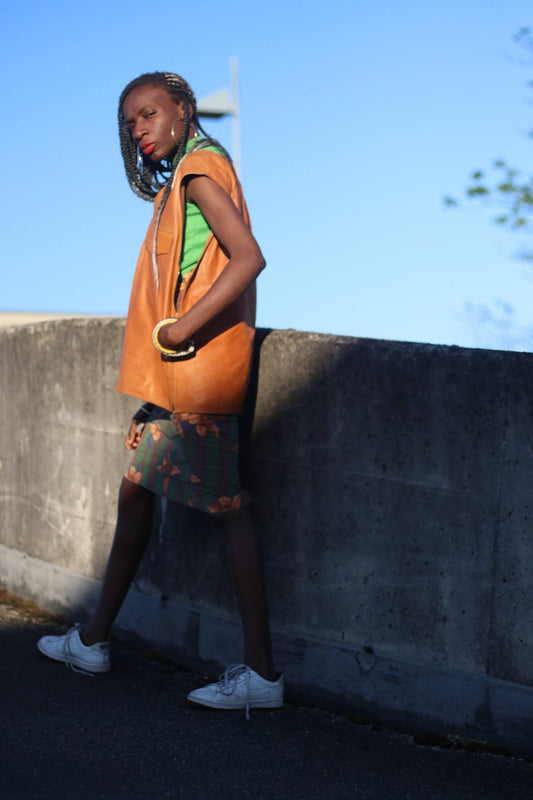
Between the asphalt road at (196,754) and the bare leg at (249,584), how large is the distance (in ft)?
0.62

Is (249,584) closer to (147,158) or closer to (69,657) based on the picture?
(69,657)

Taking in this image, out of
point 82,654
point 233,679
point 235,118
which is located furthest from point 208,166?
point 235,118

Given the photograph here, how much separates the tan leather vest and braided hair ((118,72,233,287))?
0.06 meters

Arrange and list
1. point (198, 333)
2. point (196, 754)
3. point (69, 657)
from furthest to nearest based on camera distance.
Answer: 1. point (69, 657)
2. point (198, 333)
3. point (196, 754)

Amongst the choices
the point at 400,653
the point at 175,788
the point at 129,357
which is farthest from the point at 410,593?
the point at 129,357

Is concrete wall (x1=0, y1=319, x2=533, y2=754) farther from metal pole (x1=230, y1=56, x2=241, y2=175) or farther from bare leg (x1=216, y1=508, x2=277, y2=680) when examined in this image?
metal pole (x1=230, y1=56, x2=241, y2=175)

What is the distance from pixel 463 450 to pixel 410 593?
51 cm

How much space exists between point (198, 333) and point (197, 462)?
436 millimetres

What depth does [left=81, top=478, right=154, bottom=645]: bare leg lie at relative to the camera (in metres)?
3.45

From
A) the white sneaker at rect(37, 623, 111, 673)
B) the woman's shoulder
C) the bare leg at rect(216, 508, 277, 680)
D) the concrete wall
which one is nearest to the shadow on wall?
the concrete wall

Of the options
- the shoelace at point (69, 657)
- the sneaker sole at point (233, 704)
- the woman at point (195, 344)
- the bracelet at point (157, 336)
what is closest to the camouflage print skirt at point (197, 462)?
the woman at point (195, 344)

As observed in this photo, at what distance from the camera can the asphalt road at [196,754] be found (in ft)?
8.87

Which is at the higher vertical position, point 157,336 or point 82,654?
point 157,336

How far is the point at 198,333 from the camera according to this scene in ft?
10.4
